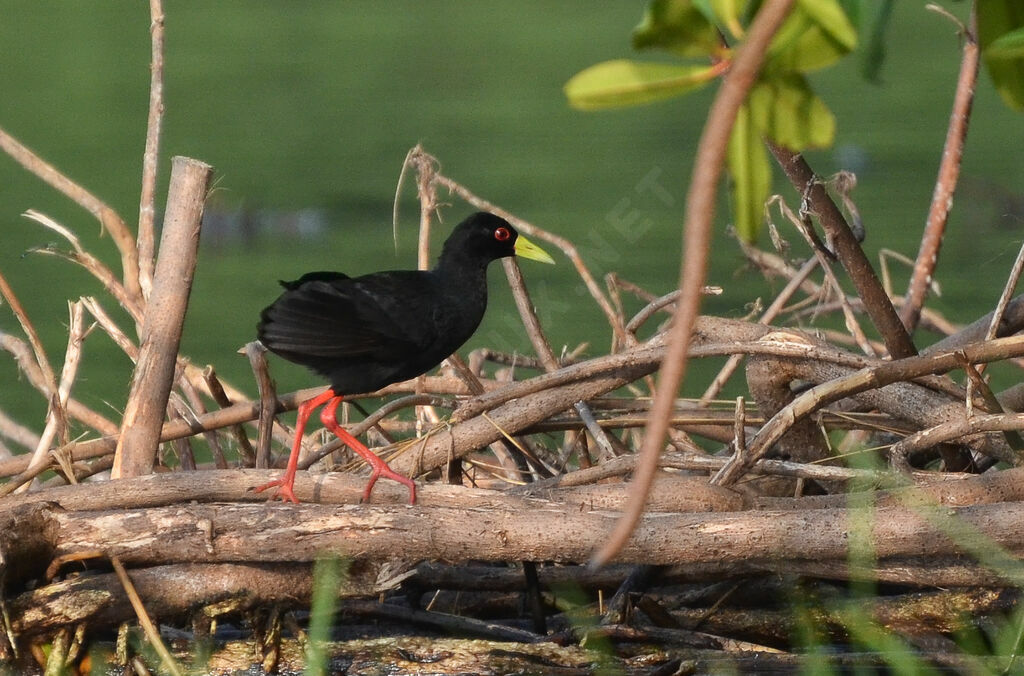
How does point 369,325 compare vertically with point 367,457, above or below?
above

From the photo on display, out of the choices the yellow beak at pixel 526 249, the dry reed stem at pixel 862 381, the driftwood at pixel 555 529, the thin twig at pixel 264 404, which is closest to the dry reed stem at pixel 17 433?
the driftwood at pixel 555 529

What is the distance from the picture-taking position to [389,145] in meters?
17.3

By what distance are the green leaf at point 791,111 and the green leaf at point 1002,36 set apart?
16 centimetres

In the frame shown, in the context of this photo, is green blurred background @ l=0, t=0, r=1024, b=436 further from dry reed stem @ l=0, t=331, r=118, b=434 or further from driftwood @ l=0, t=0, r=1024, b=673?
driftwood @ l=0, t=0, r=1024, b=673

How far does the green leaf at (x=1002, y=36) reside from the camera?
4.36 ft

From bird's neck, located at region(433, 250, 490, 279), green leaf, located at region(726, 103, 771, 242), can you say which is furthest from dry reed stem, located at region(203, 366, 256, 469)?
green leaf, located at region(726, 103, 771, 242)

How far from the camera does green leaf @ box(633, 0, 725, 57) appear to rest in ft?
3.85

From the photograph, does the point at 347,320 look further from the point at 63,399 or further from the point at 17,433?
the point at 17,433

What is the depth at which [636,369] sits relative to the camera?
3699 millimetres

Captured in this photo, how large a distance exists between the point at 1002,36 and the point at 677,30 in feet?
1.05

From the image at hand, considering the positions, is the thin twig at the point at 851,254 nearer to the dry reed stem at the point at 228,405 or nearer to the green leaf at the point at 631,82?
the dry reed stem at the point at 228,405

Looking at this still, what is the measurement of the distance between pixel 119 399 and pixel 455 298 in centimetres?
472

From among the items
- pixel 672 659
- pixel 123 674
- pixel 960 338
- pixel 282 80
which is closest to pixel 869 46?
pixel 672 659

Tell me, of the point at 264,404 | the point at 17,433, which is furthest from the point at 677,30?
the point at 17,433
